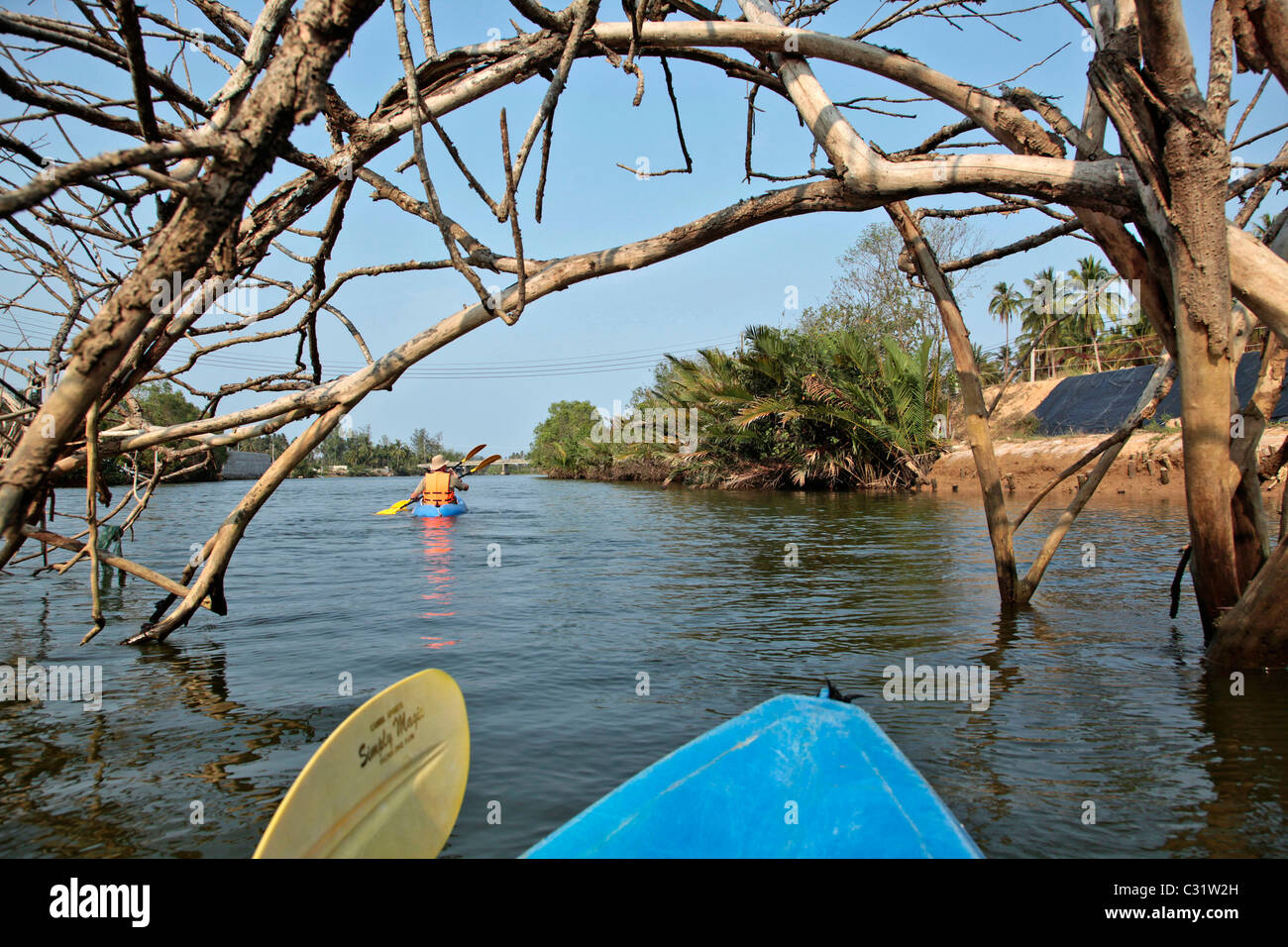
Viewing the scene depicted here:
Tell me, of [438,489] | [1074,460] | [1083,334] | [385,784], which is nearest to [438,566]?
[438,489]

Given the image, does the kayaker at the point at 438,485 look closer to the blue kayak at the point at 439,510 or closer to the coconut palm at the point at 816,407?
the blue kayak at the point at 439,510

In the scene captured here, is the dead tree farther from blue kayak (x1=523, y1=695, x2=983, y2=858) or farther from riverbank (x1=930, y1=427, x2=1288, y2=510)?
riverbank (x1=930, y1=427, x2=1288, y2=510)

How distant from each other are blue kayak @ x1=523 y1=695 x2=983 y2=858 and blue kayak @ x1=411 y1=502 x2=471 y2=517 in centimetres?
1552

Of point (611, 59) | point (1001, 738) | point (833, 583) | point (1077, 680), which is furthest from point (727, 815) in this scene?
point (833, 583)

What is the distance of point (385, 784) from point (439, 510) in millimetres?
15518

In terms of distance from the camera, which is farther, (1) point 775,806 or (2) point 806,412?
(2) point 806,412

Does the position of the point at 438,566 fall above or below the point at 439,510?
below

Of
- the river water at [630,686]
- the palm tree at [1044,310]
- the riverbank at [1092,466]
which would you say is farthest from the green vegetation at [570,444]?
the river water at [630,686]

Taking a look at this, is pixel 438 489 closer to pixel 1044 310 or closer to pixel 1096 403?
pixel 1044 310

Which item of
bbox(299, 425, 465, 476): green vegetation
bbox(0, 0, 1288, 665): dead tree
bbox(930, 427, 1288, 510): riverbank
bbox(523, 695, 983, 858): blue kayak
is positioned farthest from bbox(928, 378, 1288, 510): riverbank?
bbox(299, 425, 465, 476): green vegetation

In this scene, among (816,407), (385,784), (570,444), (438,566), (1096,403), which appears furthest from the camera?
(570,444)

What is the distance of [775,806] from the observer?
2.58 meters
